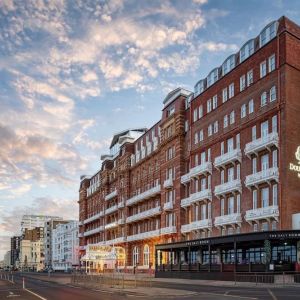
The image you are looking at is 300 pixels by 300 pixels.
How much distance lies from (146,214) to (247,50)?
41495mm

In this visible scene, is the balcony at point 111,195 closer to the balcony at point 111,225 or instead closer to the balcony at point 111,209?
the balcony at point 111,209

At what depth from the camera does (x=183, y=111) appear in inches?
3369

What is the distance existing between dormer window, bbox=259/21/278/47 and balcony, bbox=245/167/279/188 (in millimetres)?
15792

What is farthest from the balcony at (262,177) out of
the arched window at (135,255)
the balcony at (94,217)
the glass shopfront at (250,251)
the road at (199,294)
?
the balcony at (94,217)

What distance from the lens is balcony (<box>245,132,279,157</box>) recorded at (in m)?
57.3

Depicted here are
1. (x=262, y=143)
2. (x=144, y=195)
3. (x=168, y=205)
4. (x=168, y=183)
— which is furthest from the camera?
(x=144, y=195)

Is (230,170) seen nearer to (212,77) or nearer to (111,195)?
(212,77)

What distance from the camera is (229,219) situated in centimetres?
6450

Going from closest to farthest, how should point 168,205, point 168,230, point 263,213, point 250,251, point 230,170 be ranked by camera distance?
point 263,213 → point 250,251 → point 230,170 → point 168,230 → point 168,205

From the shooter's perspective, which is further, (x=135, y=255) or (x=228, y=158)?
(x=135, y=255)

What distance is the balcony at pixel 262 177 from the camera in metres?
56.4

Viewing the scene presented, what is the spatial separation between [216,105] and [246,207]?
1747cm

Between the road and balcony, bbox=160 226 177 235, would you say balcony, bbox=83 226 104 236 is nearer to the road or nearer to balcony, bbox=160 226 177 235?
balcony, bbox=160 226 177 235

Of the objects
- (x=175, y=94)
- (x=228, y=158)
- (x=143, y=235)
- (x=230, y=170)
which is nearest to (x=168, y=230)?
(x=143, y=235)
